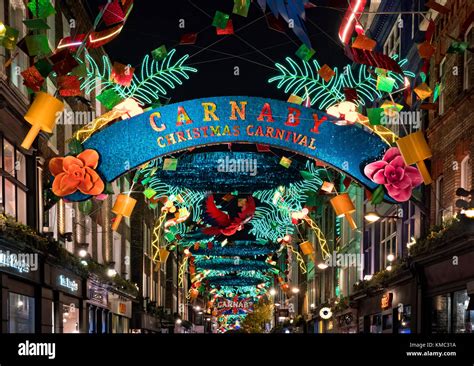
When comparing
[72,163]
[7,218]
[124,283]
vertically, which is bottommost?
[124,283]

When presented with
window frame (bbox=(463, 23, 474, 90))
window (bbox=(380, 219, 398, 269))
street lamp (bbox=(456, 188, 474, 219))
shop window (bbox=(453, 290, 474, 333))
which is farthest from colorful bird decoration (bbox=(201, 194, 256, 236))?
street lamp (bbox=(456, 188, 474, 219))

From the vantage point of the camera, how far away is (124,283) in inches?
1341

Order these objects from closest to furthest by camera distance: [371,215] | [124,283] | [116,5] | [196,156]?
[116,5]
[371,215]
[196,156]
[124,283]

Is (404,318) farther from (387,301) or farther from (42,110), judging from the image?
(42,110)

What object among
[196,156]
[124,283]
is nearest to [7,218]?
[196,156]

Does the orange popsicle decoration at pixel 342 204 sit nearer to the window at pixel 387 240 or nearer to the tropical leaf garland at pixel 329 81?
the tropical leaf garland at pixel 329 81

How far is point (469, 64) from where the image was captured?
17.2m

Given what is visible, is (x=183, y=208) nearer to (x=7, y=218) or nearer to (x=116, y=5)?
(x=7, y=218)

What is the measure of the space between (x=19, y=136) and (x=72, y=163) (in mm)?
3030

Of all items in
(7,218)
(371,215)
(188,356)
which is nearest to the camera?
(188,356)

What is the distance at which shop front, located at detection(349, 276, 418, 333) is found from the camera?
76.6 feet

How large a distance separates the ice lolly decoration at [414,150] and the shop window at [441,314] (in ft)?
21.0

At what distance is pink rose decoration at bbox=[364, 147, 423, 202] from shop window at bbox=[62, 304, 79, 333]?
1247cm

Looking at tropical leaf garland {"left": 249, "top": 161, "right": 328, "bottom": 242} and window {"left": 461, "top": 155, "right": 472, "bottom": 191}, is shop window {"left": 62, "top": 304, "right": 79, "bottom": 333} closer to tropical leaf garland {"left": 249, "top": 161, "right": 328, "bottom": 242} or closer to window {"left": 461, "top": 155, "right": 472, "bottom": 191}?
tropical leaf garland {"left": 249, "top": 161, "right": 328, "bottom": 242}
